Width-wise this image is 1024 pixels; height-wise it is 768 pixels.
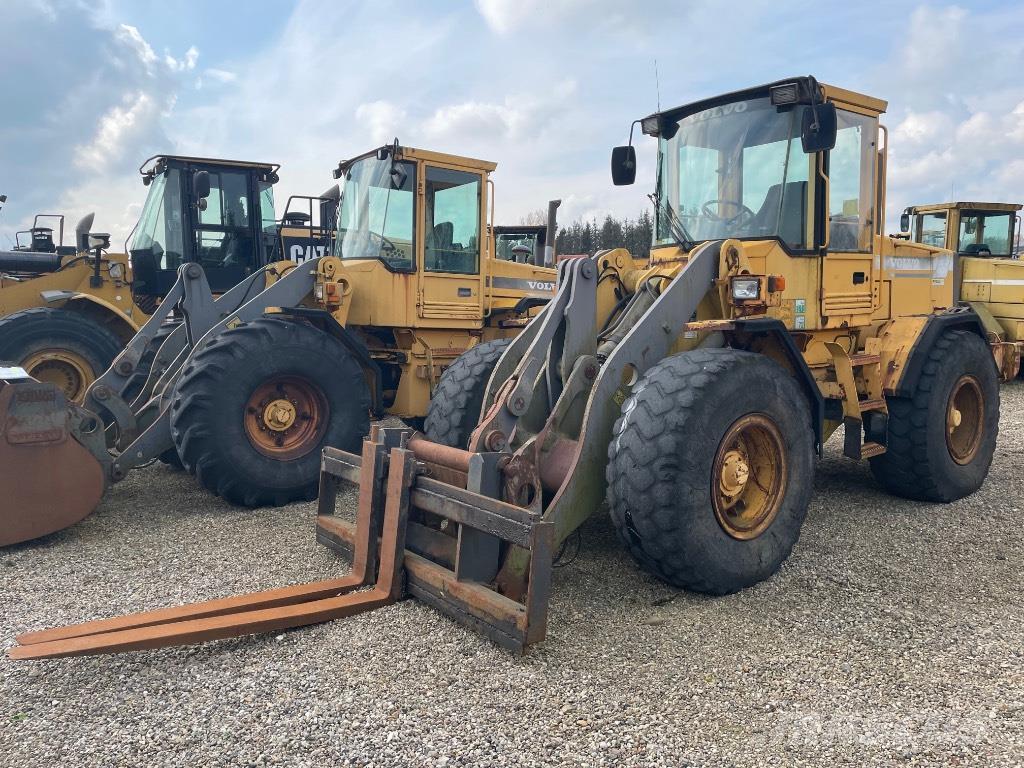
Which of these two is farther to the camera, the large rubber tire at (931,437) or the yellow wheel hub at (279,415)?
the yellow wheel hub at (279,415)

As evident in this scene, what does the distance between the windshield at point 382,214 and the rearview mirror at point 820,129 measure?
11.9ft

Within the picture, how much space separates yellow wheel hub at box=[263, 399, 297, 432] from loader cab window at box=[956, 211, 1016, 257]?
39.7 feet

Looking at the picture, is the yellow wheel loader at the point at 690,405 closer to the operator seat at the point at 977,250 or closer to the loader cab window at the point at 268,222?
the loader cab window at the point at 268,222

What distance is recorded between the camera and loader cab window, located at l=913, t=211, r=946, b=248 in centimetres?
1379

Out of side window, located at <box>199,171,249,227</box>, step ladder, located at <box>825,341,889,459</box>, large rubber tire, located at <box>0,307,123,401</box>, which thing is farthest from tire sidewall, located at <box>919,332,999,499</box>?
large rubber tire, located at <box>0,307,123,401</box>

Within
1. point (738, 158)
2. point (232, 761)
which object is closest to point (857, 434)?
→ point (738, 158)

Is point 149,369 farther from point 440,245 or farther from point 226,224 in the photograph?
point 440,245

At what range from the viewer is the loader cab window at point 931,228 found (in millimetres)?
13789

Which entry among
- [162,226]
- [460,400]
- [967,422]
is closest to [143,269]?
[162,226]

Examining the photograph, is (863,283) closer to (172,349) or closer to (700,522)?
(700,522)

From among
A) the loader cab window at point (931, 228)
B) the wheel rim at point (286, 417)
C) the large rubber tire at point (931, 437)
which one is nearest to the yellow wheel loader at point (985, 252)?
the loader cab window at point (931, 228)

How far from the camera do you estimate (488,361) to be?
512 cm

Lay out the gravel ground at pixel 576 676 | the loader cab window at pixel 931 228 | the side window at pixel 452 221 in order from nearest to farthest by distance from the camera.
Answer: the gravel ground at pixel 576 676
the side window at pixel 452 221
the loader cab window at pixel 931 228

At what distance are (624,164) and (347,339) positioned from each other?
2631mm
